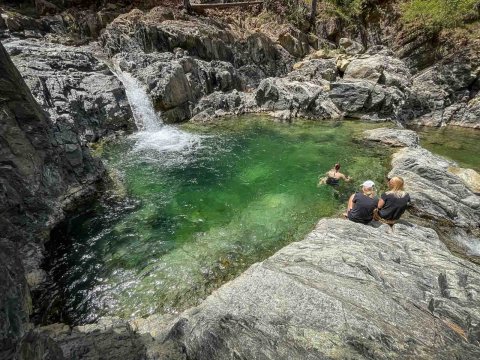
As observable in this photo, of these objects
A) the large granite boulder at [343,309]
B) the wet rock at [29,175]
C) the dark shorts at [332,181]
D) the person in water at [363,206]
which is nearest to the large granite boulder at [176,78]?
the wet rock at [29,175]

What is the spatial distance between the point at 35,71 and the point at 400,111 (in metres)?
28.0

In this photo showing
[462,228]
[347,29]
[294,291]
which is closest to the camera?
[294,291]

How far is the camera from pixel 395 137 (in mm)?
17203

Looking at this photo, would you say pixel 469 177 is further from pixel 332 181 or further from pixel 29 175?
pixel 29 175

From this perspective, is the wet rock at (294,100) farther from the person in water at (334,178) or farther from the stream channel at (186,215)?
the person in water at (334,178)

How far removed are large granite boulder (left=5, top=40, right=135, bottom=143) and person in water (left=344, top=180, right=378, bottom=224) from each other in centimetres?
1450

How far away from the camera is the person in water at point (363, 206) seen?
8688 mm

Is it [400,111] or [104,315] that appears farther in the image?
[400,111]

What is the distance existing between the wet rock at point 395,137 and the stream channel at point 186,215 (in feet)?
3.79

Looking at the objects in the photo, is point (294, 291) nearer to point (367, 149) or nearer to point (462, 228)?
point (462, 228)

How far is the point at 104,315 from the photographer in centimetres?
661

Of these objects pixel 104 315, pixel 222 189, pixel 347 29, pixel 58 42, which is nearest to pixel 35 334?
pixel 104 315

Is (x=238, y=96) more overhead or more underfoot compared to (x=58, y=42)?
more underfoot

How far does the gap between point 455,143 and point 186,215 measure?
67.4 ft
